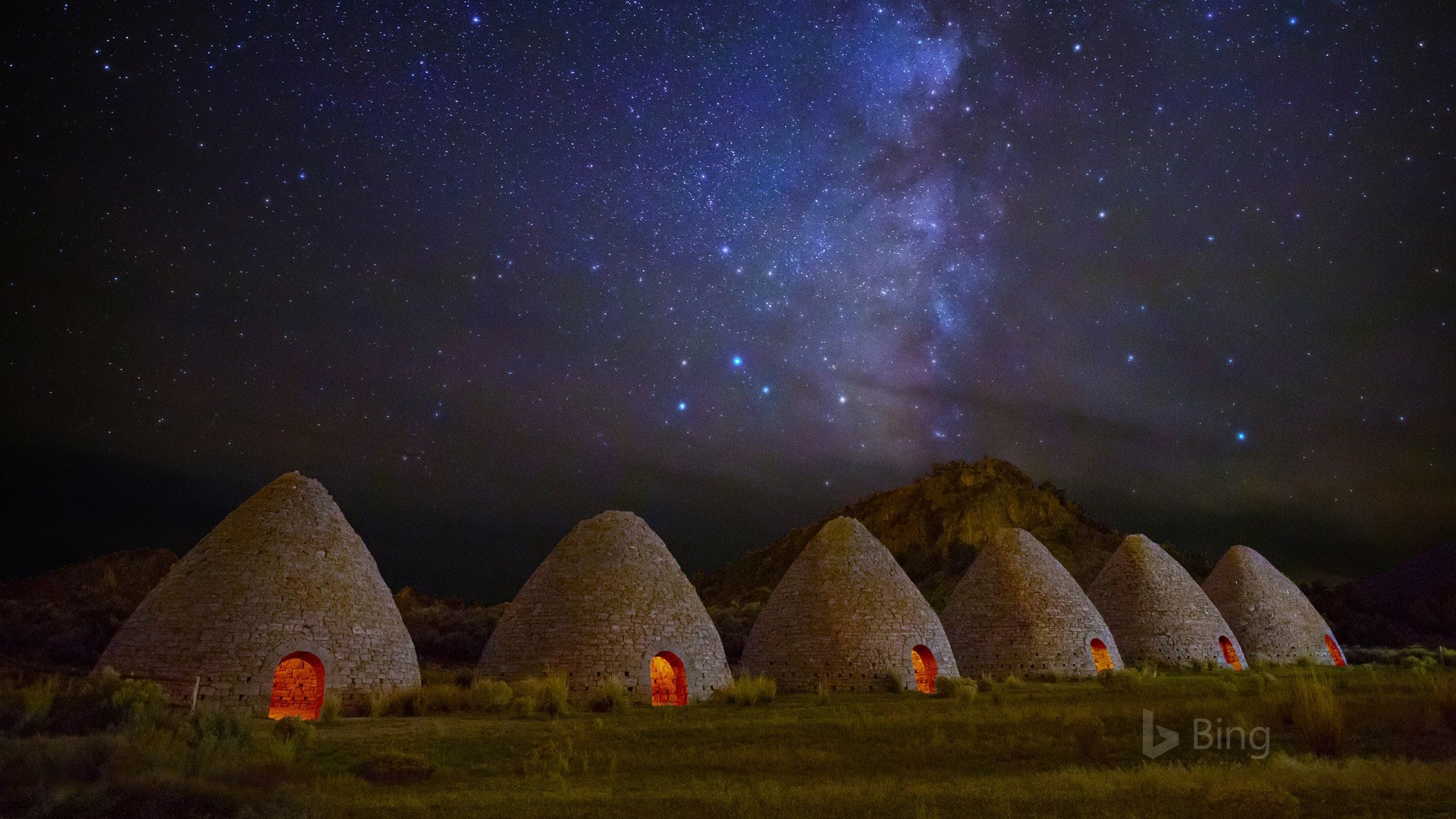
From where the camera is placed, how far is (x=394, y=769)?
8789 millimetres

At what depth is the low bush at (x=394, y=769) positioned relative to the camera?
28.1ft

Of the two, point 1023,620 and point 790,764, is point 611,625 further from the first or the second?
point 1023,620

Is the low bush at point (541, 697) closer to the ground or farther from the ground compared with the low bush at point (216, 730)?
closer to the ground

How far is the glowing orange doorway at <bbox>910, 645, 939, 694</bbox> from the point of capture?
19.7m

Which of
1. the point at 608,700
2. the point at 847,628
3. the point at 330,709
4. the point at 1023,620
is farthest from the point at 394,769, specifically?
the point at 1023,620

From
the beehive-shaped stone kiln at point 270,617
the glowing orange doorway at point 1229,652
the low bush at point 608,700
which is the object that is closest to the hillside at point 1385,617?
the glowing orange doorway at point 1229,652

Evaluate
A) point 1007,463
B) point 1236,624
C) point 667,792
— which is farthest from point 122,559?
point 1007,463

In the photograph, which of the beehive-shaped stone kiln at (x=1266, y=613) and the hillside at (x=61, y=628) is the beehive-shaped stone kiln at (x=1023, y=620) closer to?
the beehive-shaped stone kiln at (x=1266, y=613)

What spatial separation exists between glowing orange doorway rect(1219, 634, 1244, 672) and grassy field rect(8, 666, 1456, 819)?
570 inches

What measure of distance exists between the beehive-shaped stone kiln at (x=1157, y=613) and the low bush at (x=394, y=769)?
A: 73.5 ft

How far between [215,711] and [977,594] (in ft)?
60.9

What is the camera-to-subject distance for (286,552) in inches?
556

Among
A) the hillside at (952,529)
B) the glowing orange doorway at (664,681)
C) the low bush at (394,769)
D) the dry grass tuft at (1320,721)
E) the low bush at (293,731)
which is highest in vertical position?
the hillside at (952,529)

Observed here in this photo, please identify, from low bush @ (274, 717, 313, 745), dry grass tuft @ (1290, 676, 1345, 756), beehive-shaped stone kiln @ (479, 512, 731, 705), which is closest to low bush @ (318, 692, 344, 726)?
low bush @ (274, 717, 313, 745)
